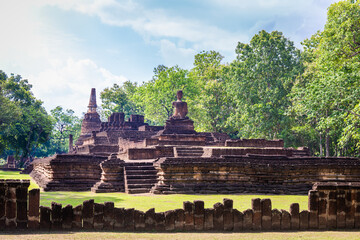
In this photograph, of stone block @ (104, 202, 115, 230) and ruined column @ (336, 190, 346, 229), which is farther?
ruined column @ (336, 190, 346, 229)

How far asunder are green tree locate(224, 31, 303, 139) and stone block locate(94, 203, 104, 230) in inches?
1229

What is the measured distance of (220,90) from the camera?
48000mm

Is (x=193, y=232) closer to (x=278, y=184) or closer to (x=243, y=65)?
(x=278, y=184)

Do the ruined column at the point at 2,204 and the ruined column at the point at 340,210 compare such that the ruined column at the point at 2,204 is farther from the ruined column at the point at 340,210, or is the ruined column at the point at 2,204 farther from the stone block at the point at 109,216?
the ruined column at the point at 340,210

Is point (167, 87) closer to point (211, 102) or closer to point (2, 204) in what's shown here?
point (211, 102)

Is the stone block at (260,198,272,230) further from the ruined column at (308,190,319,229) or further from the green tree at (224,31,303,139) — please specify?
the green tree at (224,31,303,139)

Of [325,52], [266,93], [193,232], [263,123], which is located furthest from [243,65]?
[193,232]

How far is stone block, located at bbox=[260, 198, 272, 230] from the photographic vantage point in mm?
7938

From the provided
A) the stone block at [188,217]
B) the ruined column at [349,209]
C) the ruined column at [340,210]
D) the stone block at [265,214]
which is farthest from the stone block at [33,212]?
the ruined column at [349,209]

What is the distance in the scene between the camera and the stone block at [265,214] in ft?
26.0

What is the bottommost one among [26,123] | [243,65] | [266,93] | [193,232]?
[193,232]

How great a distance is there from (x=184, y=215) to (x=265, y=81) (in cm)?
3260

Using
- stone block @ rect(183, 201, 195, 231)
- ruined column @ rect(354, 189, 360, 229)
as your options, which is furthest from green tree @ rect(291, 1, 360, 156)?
stone block @ rect(183, 201, 195, 231)

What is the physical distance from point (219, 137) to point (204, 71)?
18.1 meters
